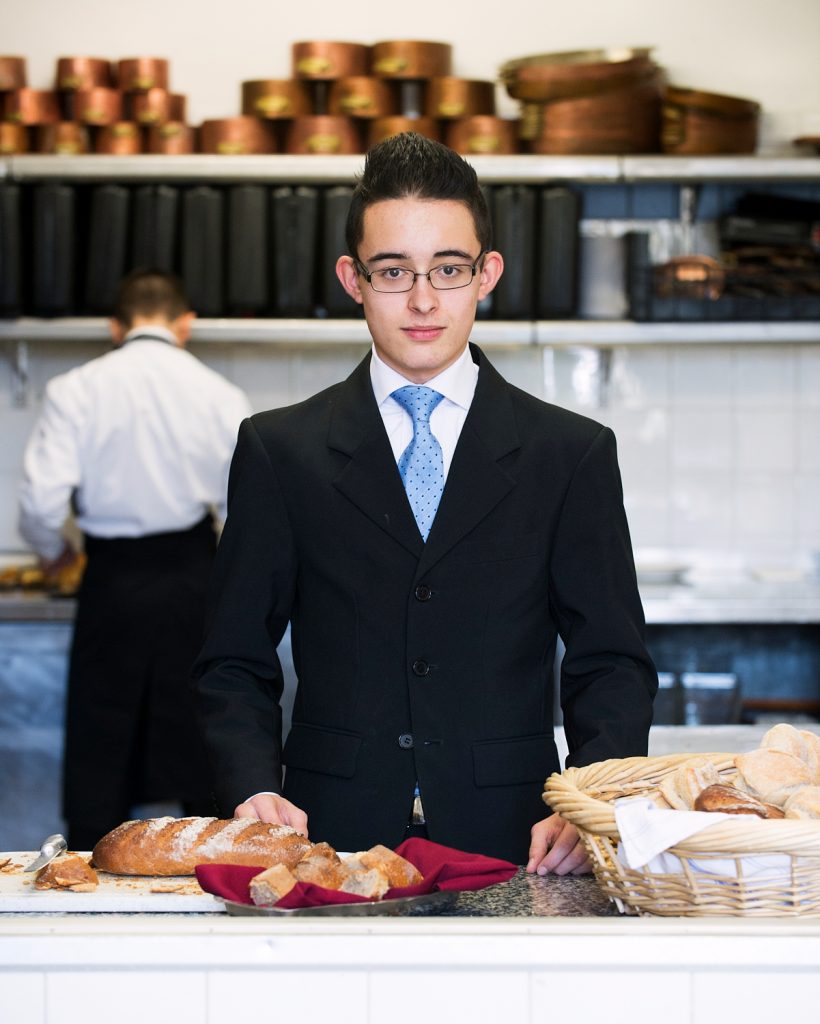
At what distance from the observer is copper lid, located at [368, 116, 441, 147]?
4.01 metres

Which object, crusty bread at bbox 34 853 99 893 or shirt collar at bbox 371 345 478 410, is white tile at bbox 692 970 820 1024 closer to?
crusty bread at bbox 34 853 99 893

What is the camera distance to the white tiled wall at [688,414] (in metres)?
4.34

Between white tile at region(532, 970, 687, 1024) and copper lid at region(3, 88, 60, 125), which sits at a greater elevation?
copper lid at region(3, 88, 60, 125)

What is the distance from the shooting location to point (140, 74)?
13.6 ft

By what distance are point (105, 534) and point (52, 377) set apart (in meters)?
0.90

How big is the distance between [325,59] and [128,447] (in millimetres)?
1246

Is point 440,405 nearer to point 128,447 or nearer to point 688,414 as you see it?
point 128,447

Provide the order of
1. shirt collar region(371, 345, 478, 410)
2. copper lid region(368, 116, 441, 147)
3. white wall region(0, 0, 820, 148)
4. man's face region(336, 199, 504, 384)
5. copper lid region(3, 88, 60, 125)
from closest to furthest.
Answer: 1. man's face region(336, 199, 504, 384)
2. shirt collar region(371, 345, 478, 410)
3. copper lid region(368, 116, 441, 147)
4. copper lid region(3, 88, 60, 125)
5. white wall region(0, 0, 820, 148)

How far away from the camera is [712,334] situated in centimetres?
391

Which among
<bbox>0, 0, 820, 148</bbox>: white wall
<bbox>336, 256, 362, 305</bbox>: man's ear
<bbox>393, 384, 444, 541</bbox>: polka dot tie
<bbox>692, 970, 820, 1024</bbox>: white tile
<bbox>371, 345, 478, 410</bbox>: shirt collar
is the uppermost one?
<bbox>0, 0, 820, 148</bbox>: white wall

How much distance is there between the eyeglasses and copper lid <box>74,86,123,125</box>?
275 cm

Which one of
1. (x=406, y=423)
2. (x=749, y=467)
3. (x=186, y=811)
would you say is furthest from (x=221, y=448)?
(x=406, y=423)

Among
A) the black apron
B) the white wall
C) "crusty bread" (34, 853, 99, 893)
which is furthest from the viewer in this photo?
the white wall

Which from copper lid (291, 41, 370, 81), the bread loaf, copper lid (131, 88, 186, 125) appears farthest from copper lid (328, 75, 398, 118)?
the bread loaf
